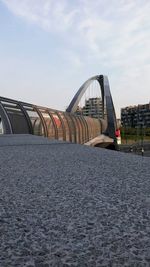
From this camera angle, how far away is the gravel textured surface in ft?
6.67

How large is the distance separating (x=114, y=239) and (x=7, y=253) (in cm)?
63

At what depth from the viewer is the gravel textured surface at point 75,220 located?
2.03 meters

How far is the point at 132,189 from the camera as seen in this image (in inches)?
151

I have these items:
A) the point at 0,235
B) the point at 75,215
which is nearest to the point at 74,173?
the point at 75,215

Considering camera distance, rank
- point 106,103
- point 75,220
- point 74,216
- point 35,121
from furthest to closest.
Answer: point 106,103 → point 35,121 → point 74,216 → point 75,220

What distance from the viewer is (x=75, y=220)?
269 centimetres

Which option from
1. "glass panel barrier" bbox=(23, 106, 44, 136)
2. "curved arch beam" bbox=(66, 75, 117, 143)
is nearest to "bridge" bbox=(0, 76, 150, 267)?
"glass panel barrier" bbox=(23, 106, 44, 136)

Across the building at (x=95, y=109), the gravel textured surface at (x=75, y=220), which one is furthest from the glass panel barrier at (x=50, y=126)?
the building at (x=95, y=109)

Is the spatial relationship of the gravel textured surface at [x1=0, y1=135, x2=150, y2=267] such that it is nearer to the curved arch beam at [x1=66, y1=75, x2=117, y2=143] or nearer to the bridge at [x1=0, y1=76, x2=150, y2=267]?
the bridge at [x1=0, y1=76, x2=150, y2=267]

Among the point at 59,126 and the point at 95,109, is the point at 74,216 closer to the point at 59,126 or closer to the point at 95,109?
the point at 59,126

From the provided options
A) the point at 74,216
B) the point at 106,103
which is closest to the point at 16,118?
the point at 74,216

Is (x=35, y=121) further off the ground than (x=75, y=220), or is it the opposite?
(x=35, y=121)

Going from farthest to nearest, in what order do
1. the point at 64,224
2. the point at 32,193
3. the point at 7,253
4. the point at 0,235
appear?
the point at 32,193 < the point at 64,224 < the point at 0,235 < the point at 7,253

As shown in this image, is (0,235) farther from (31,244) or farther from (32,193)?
(32,193)
